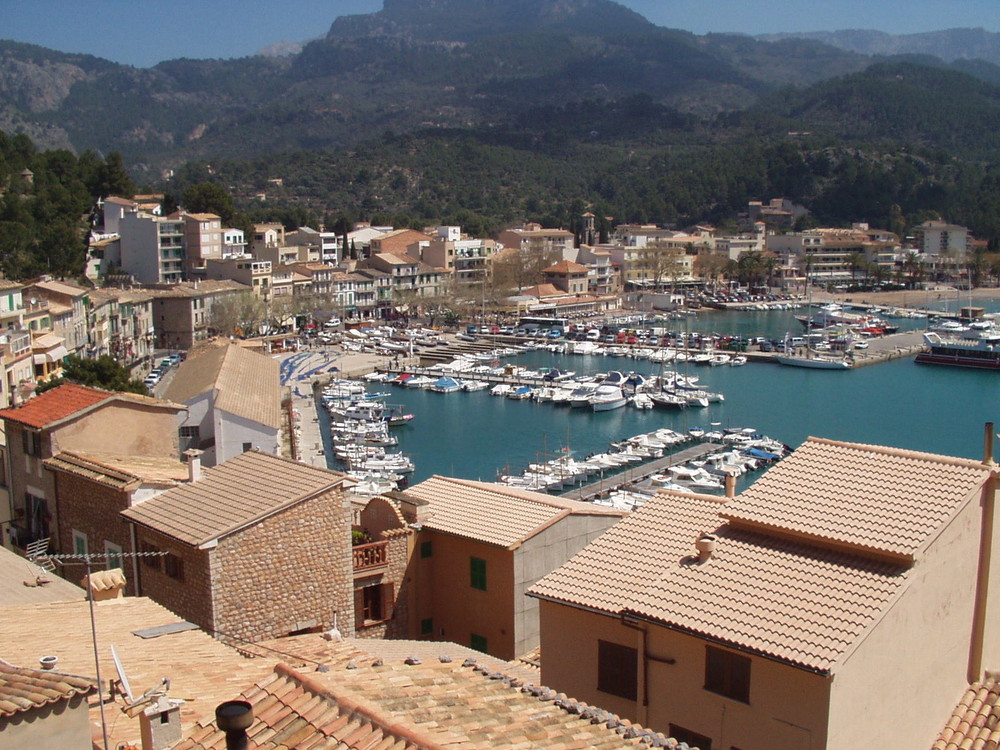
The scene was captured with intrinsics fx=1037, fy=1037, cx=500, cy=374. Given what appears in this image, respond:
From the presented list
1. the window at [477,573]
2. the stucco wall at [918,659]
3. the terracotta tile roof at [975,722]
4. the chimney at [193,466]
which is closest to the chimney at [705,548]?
the stucco wall at [918,659]

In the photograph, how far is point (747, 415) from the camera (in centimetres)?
3491

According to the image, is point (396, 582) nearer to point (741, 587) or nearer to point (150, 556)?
point (150, 556)

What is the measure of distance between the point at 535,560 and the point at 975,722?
13.4ft

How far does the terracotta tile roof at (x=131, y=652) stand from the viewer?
510cm

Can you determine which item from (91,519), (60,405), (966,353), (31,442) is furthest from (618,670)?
(966,353)

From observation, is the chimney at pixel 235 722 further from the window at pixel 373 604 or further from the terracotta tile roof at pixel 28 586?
the window at pixel 373 604

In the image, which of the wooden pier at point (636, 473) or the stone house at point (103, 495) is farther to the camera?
the wooden pier at point (636, 473)

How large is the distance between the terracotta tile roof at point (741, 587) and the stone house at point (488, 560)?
2.31 m

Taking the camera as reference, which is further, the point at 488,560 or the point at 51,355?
the point at 51,355

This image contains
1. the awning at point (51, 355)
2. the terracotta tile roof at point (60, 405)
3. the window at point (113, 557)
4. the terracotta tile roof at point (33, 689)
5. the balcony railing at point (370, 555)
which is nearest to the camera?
the terracotta tile roof at point (33, 689)

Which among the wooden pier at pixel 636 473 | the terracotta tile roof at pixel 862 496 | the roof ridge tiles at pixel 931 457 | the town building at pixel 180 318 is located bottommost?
the wooden pier at pixel 636 473

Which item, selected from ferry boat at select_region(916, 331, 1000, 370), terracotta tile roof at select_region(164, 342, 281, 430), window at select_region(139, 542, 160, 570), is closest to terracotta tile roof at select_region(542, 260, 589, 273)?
ferry boat at select_region(916, 331, 1000, 370)

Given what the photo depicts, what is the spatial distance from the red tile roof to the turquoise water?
15261 mm

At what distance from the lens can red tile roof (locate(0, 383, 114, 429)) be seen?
436 inches
